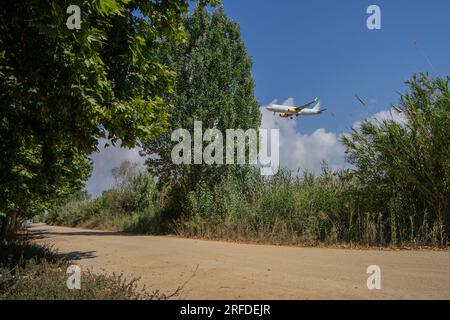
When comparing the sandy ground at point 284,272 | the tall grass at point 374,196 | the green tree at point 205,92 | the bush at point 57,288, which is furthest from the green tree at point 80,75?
the green tree at point 205,92

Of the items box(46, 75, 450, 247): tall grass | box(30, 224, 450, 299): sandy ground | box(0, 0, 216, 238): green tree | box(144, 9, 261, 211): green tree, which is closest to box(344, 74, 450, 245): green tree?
box(46, 75, 450, 247): tall grass

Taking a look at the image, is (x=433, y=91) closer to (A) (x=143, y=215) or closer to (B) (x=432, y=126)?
(B) (x=432, y=126)

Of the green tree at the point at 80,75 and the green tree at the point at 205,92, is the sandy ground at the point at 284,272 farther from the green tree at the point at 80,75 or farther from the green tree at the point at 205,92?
the green tree at the point at 205,92

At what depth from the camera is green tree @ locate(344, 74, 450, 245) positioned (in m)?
10.2

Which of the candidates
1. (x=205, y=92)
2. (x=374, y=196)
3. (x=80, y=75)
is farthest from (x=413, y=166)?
(x=205, y=92)

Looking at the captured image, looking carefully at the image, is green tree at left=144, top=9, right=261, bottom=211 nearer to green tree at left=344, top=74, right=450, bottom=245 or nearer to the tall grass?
the tall grass

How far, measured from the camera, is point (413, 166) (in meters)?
10.7

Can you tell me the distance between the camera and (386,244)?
1024cm

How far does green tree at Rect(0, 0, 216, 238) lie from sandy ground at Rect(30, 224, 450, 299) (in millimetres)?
2336

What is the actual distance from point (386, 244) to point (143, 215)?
47.7 ft

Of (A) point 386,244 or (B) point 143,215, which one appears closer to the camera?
(A) point 386,244

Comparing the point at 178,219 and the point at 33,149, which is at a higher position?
the point at 33,149

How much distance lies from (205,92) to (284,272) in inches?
542
